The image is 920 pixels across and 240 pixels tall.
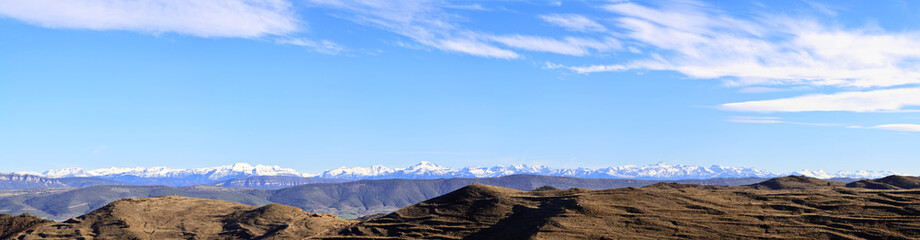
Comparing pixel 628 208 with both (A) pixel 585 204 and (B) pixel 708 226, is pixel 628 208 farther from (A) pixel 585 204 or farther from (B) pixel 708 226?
(B) pixel 708 226

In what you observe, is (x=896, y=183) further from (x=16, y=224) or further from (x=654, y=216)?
(x=16, y=224)

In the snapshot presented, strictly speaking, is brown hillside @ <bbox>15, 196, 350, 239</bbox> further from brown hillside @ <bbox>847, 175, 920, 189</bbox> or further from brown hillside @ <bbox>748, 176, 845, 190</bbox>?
brown hillside @ <bbox>847, 175, 920, 189</bbox>

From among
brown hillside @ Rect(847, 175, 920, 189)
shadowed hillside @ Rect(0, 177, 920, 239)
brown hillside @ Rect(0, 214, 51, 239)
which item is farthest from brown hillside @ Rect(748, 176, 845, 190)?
brown hillside @ Rect(0, 214, 51, 239)

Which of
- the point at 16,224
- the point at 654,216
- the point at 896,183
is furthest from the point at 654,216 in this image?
the point at 16,224

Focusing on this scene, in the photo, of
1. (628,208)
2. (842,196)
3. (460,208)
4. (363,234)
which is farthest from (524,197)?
(842,196)

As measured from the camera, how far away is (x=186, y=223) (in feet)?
→ 292

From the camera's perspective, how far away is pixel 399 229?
57.2 m

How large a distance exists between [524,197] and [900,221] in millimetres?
29280

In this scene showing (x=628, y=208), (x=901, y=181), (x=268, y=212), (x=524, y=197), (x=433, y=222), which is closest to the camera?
(x=628, y=208)

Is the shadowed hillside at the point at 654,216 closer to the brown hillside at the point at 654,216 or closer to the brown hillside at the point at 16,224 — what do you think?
the brown hillside at the point at 654,216

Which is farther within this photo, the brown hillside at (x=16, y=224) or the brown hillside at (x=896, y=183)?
the brown hillside at (x=896, y=183)

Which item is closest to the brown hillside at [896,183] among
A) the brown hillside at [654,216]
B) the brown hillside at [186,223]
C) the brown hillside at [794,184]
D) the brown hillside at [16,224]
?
the brown hillside at [794,184]

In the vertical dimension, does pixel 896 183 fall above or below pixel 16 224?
above

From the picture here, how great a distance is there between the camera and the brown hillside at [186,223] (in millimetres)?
84125
